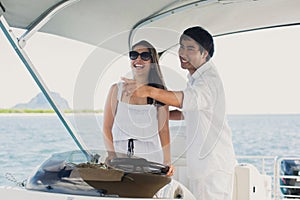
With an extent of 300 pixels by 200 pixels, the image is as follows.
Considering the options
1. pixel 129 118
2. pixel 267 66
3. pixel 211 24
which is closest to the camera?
pixel 129 118

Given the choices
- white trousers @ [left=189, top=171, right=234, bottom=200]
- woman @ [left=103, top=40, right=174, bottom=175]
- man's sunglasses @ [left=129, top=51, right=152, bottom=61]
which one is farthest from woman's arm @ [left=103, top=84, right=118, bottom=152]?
white trousers @ [left=189, top=171, right=234, bottom=200]

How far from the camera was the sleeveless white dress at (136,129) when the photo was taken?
148 cm

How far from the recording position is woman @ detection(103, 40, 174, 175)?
58.4 inches

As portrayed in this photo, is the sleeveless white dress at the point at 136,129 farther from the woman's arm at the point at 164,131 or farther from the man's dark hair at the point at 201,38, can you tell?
the man's dark hair at the point at 201,38

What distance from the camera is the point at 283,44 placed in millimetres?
22109

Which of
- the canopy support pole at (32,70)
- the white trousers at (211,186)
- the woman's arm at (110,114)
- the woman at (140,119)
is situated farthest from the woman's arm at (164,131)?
the canopy support pole at (32,70)

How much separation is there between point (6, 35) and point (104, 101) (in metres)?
0.68

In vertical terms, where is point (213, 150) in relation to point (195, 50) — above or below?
below

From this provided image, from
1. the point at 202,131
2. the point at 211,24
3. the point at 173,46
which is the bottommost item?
the point at 202,131

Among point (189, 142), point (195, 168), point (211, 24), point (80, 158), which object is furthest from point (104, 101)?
point (211, 24)

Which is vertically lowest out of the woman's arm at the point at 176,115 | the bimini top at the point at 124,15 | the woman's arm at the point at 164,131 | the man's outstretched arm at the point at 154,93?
the woman's arm at the point at 164,131

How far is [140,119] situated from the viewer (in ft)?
4.90

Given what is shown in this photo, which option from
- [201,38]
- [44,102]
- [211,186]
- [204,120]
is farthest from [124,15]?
[211,186]

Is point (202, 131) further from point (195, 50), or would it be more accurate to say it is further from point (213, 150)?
point (195, 50)
